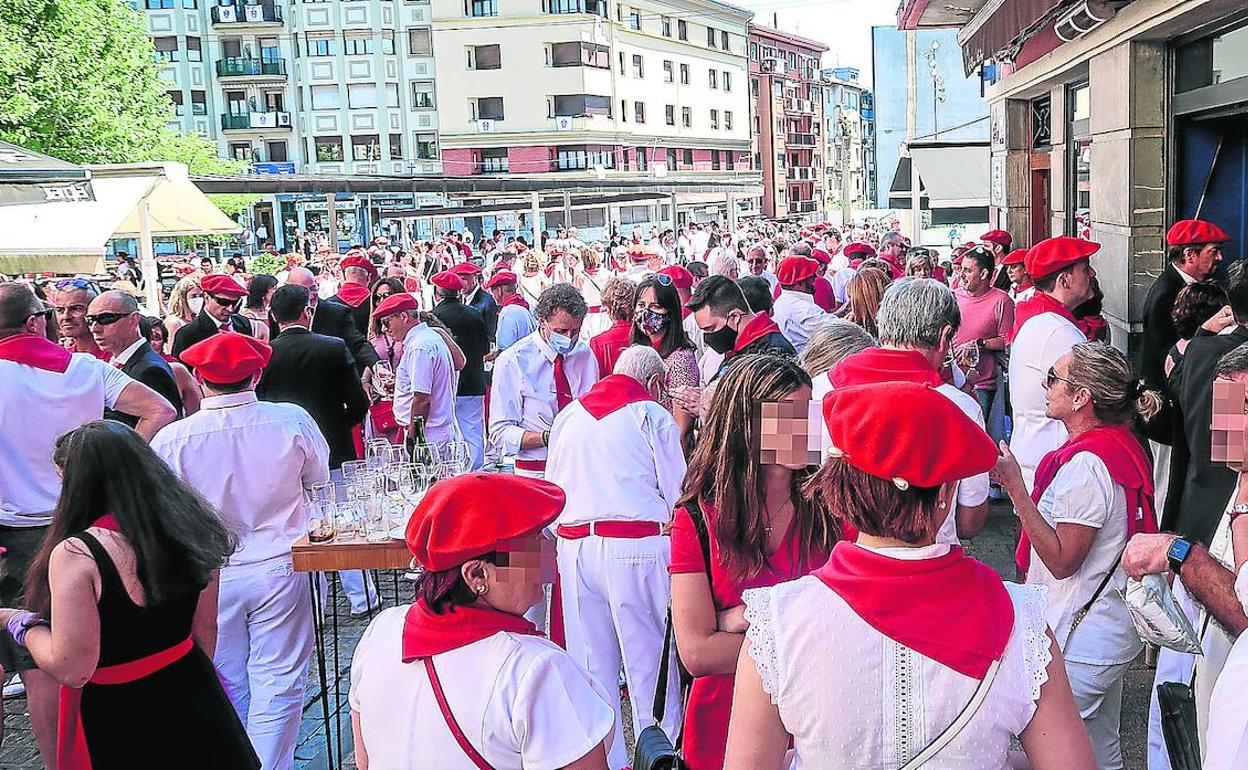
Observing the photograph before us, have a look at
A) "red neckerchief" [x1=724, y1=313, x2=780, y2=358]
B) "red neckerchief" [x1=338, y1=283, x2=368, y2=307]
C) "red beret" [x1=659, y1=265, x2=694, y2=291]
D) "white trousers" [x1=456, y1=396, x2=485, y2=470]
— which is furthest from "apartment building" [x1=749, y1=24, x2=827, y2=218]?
"red neckerchief" [x1=724, y1=313, x2=780, y2=358]

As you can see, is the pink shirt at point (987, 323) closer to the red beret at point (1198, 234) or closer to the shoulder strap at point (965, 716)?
the red beret at point (1198, 234)

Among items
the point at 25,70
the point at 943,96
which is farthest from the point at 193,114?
the point at 943,96

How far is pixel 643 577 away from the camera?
14.4 feet

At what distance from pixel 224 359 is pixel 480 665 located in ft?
8.77

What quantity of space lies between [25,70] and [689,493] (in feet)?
98.8

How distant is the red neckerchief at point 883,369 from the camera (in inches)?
154

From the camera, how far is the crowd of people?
197 centimetres

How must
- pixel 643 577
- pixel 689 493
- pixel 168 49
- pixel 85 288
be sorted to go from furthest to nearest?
1. pixel 168 49
2. pixel 85 288
3. pixel 643 577
4. pixel 689 493

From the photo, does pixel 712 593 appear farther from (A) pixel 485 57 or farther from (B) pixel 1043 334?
(A) pixel 485 57

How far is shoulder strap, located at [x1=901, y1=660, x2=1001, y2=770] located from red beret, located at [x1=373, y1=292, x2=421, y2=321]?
6.28m

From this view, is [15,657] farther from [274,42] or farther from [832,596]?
[274,42]

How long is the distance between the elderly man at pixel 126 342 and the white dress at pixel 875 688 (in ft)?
16.4

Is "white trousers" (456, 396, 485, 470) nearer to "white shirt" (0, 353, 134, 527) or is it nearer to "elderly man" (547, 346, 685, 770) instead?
"white shirt" (0, 353, 134, 527)

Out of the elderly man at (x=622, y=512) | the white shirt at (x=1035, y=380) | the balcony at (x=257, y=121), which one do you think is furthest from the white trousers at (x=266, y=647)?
the balcony at (x=257, y=121)
